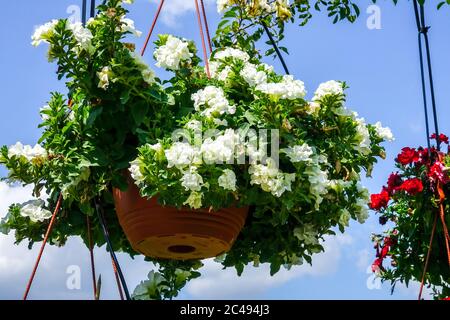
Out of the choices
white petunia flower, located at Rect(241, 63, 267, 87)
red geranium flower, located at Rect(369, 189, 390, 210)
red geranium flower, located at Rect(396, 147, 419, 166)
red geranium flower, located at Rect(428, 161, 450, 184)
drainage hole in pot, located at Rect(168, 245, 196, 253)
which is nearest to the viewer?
white petunia flower, located at Rect(241, 63, 267, 87)

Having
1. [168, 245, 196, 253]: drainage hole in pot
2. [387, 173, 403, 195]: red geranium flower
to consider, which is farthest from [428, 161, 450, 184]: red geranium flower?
[168, 245, 196, 253]: drainage hole in pot

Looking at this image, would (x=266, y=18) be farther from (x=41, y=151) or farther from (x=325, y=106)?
(x=41, y=151)

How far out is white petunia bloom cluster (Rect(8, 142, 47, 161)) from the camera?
Result: 7.64 ft

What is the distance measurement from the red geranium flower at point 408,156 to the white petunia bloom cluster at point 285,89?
1.34 m

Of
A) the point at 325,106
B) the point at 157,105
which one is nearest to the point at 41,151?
the point at 157,105

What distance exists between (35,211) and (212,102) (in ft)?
→ 2.34

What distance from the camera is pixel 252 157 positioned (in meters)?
2.06

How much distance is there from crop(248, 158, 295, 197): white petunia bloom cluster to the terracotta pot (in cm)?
17

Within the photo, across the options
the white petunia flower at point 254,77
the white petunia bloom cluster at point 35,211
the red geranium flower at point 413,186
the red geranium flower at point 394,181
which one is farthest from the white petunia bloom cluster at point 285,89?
the red geranium flower at point 394,181

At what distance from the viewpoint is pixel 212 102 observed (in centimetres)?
211

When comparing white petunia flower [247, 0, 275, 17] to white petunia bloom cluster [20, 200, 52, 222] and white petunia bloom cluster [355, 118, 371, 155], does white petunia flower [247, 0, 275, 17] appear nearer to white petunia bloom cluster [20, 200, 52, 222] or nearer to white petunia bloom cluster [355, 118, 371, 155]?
white petunia bloom cluster [355, 118, 371, 155]

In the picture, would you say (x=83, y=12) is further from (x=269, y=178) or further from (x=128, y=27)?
(x=269, y=178)

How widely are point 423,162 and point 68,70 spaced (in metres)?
1.79

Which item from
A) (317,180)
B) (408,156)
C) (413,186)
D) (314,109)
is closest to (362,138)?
(314,109)
